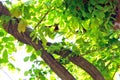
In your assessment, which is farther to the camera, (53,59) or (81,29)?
(81,29)

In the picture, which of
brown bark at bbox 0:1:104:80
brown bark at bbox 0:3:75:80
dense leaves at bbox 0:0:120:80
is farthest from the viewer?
dense leaves at bbox 0:0:120:80

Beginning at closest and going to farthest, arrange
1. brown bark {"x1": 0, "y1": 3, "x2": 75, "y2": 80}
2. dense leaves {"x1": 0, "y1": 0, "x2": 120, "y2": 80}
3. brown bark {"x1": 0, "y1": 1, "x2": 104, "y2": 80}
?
brown bark {"x1": 0, "y1": 3, "x2": 75, "y2": 80} → brown bark {"x1": 0, "y1": 1, "x2": 104, "y2": 80} → dense leaves {"x1": 0, "y1": 0, "x2": 120, "y2": 80}

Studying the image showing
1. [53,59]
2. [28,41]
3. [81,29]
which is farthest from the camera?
[81,29]

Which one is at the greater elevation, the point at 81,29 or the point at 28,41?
the point at 81,29

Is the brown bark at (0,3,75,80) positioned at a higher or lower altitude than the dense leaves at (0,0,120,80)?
lower

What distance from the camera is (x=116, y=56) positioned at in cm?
222

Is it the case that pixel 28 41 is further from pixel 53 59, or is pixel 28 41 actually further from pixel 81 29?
pixel 81 29

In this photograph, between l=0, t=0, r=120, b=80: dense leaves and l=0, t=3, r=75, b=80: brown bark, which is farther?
l=0, t=0, r=120, b=80: dense leaves

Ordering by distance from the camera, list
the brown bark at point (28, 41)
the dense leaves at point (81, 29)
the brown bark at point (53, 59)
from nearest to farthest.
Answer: the brown bark at point (28, 41)
the brown bark at point (53, 59)
the dense leaves at point (81, 29)

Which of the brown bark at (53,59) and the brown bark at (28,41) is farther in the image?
the brown bark at (53,59)

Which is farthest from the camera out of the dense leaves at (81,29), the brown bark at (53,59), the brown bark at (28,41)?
the dense leaves at (81,29)

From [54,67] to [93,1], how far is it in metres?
0.45

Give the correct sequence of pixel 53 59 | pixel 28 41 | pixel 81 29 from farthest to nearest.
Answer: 1. pixel 81 29
2. pixel 53 59
3. pixel 28 41

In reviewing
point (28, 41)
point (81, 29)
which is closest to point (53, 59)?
point (28, 41)
